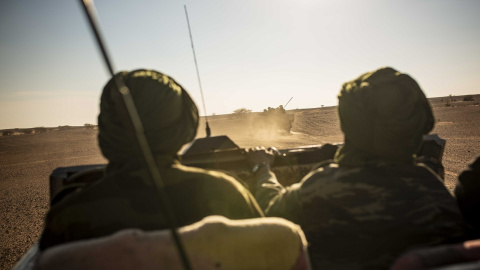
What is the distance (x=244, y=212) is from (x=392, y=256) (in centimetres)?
95

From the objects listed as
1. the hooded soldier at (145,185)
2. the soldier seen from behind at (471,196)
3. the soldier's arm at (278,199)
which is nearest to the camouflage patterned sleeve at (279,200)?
the soldier's arm at (278,199)

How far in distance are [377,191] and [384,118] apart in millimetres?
430

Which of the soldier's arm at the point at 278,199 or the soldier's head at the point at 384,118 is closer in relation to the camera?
the soldier's head at the point at 384,118

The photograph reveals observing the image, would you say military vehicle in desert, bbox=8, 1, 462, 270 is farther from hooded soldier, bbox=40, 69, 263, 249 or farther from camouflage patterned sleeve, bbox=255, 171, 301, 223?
hooded soldier, bbox=40, 69, 263, 249

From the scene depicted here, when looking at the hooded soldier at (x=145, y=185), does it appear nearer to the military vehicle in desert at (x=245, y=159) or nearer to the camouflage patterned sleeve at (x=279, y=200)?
the camouflage patterned sleeve at (x=279, y=200)

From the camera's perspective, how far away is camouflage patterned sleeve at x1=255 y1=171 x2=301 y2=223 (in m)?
1.84

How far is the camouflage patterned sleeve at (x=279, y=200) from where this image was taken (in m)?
1.84

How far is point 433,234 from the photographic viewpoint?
1604mm

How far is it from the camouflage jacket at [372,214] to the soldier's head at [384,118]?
95 mm

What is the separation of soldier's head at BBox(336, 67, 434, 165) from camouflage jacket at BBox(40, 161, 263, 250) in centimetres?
84

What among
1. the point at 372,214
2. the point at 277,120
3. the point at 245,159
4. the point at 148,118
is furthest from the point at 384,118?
the point at 277,120

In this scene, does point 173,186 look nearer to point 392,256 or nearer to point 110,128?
point 110,128

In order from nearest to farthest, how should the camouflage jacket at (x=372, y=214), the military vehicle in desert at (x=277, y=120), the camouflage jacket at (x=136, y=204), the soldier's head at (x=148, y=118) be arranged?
the camouflage jacket at (x=136, y=204)
the soldier's head at (x=148, y=118)
the camouflage jacket at (x=372, y=214)
the military vehicle in desert at (x=277, y=120)

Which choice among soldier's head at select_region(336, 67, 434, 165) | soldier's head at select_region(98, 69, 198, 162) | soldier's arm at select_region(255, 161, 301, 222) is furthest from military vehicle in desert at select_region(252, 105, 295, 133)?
soldier's head at select_region(98, 69, 198, 162)
